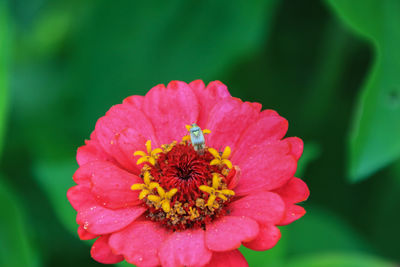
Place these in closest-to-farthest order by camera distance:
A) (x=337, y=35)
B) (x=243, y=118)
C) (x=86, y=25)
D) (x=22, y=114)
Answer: (x=243, y=118) < (x=337, y=35) < (x=86, y=25) < (x=22, y=114)

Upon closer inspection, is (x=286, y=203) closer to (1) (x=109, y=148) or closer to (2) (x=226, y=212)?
(2) (x=226, y=212)

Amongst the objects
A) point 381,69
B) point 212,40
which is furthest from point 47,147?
point 381,69

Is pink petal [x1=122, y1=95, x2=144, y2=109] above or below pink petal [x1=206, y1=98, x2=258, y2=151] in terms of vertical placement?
below

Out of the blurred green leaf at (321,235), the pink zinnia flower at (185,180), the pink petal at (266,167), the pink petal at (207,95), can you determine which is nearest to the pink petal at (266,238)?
the pink zinnia flower at (185,180)

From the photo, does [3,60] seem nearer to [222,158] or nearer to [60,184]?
[60,184]

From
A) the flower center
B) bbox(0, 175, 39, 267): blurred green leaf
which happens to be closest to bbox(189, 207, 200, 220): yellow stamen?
the flower center

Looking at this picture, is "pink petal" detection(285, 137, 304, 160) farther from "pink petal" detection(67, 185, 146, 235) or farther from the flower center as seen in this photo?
"pink petal" detection(67, 185, 146, 235)
